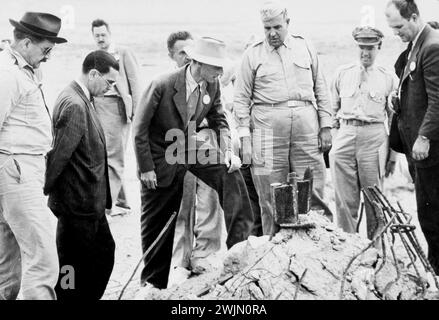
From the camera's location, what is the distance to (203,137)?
5.79 metres

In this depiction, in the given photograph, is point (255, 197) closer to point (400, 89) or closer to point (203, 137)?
point (203, 137)

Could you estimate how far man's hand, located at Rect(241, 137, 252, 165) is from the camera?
6078 millimetres

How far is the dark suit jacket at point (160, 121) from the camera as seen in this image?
5.33 m

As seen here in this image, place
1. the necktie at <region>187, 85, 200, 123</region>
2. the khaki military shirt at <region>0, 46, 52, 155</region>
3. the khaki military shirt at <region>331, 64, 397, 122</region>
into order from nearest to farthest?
the khaki military shirt at <region>0, 46, 52, 155</region>
the necktie at <region>187, 85, 200, 123</region>
the khaki military shirt at <region>331, 64, 397, 122</region>

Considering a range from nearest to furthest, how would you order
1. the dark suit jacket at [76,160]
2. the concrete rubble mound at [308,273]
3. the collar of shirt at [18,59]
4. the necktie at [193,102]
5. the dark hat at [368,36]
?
1. the concrete rubble mound at [308,273]
2. the collar of shirt at [18,59]
3. the dark suit jacket at [76,160]
4. the necktie at [193,102]
5. the dark hat at [368,36]

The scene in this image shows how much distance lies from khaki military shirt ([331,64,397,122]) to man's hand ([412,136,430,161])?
1033 millimetres

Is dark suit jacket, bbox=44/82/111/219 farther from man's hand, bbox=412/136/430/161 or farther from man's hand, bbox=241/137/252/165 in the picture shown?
man's hand, bbox=412/136/430/161

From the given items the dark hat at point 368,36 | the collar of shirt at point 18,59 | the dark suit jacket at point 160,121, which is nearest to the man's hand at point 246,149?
A: the dark suit jacket at point 160,121

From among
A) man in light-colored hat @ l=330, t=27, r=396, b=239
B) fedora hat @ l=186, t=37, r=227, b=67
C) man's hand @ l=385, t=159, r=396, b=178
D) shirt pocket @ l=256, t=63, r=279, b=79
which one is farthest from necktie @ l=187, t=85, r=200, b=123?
man's hand @ l=385, t=159, r=396, b=178

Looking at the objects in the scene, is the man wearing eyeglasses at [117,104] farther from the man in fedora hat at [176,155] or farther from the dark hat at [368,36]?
the dark hat at [368,36]

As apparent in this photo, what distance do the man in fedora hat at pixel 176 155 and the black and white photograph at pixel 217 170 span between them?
1 centimetres

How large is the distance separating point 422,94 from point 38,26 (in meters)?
3.06

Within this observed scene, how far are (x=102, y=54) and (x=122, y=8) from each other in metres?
7.38

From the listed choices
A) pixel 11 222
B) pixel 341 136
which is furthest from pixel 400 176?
pixel 11 222
